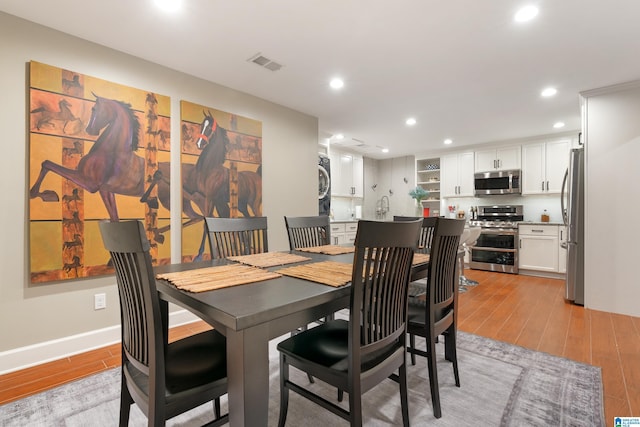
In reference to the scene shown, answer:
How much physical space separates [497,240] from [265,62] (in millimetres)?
4843

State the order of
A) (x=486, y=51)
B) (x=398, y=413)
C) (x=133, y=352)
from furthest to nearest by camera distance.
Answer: (x=486, y=51)
(x=398, y=413)
(x=133, y=352)

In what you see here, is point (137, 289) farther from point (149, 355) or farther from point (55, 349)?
point (55, 349)

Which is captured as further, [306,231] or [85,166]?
[306,231]

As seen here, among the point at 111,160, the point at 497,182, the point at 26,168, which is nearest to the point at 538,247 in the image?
the point at 497,182

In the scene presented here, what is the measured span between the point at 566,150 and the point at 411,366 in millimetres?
5009

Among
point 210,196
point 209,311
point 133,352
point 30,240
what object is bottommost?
point 133,352

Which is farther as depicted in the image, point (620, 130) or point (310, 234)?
point (620, 130)

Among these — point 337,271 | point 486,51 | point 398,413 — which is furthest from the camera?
point 486,51

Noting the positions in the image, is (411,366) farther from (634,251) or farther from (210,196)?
→ (634,251)

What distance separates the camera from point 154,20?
221 centimetres

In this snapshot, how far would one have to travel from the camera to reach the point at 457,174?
6277 mm

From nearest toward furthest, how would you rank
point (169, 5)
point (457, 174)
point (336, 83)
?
1. point (169, 5)
2. point (336, 83)
3. point (457, 174)

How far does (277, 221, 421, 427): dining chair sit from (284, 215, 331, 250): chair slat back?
3.90 feet

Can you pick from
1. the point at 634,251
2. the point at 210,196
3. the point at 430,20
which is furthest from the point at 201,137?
the point at 634,251
